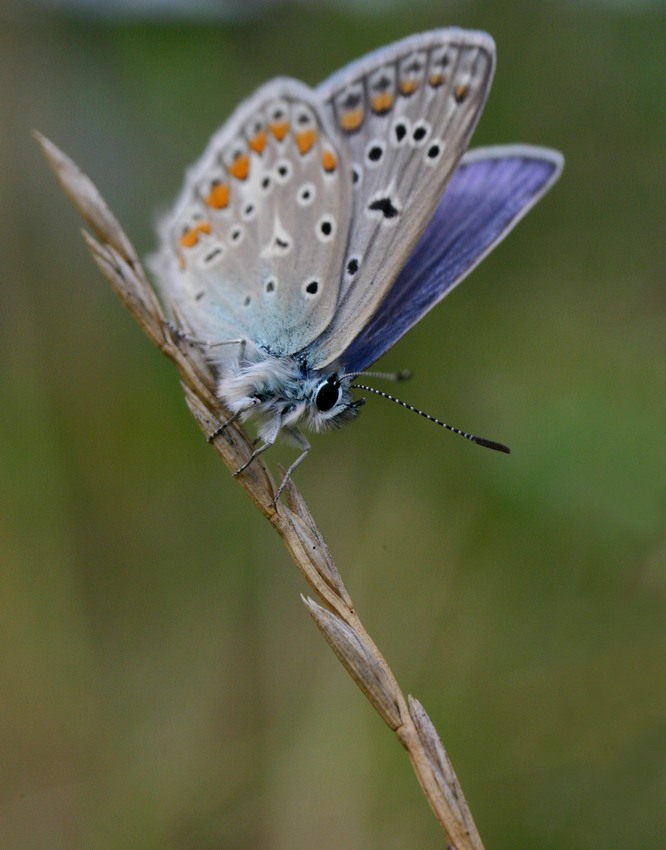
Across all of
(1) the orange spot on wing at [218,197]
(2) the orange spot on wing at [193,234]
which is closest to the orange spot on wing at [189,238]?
(2) the orange spot on wing at [193,234]

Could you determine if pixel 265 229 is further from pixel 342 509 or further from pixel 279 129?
pixel 342 509

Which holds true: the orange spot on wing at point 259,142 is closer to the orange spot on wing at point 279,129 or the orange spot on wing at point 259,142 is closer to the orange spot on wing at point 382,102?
the orange spot on wing at point 279,129

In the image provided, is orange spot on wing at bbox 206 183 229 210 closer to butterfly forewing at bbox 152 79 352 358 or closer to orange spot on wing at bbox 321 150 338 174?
butterfly forewing at bbox 152 79 352 358

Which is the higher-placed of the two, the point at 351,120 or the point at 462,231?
the point at 351,120

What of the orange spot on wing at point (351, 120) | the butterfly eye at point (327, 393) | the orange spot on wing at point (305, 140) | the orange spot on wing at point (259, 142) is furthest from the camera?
the orange spot on wing at point (259, 142)

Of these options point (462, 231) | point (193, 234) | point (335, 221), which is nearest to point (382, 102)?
point (335, 221)
